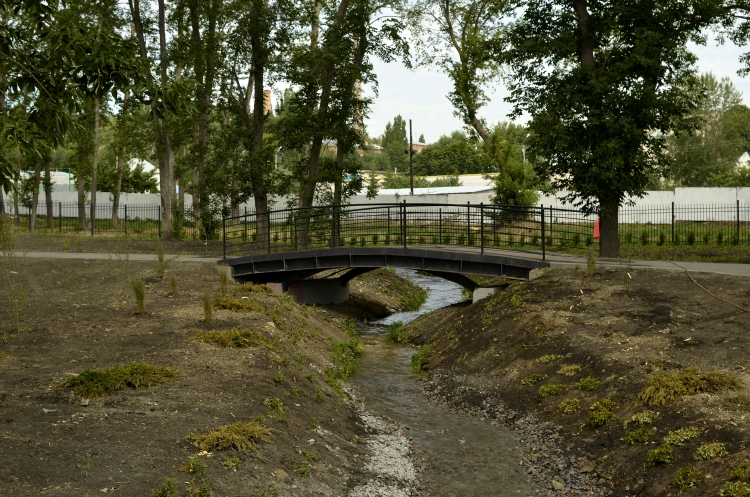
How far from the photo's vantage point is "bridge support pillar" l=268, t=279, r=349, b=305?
2623cm

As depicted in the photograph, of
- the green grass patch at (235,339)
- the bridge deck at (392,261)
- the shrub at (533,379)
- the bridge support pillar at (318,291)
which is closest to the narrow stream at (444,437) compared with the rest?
the shrub at (533,379)

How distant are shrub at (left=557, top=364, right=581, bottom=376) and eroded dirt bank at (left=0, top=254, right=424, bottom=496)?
118 inches

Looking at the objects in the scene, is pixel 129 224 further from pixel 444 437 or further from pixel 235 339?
pixel 444 437

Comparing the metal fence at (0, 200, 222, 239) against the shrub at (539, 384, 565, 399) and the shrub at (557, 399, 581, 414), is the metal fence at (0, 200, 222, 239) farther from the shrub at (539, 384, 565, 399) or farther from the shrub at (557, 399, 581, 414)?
the shrub at (557, 399, 581, 414)

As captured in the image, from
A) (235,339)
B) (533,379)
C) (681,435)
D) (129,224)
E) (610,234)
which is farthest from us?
(129,224)

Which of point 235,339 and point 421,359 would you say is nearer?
point 235,339

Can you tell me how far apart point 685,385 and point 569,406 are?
1.93 meters

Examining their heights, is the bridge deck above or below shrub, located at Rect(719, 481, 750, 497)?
above

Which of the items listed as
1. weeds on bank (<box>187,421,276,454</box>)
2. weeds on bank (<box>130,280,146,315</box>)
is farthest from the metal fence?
weeds on bank (<box>187,421,276,454</box>)

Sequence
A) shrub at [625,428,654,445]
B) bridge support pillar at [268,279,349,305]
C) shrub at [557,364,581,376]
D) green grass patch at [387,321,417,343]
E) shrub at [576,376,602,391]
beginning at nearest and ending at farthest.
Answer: shrub at [625,428,654,445] → shrub at [576,376,602,391] → shrub at [557,364,581,376] → green grass patch at [387,321,417,343] → bridge support pillar at [268,279,349,305]

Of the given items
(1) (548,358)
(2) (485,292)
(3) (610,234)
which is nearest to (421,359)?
(2) (485,292)

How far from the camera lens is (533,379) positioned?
1354 cm

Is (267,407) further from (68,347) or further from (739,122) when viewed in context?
(739,122)

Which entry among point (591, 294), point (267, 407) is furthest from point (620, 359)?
point (267, 407)
